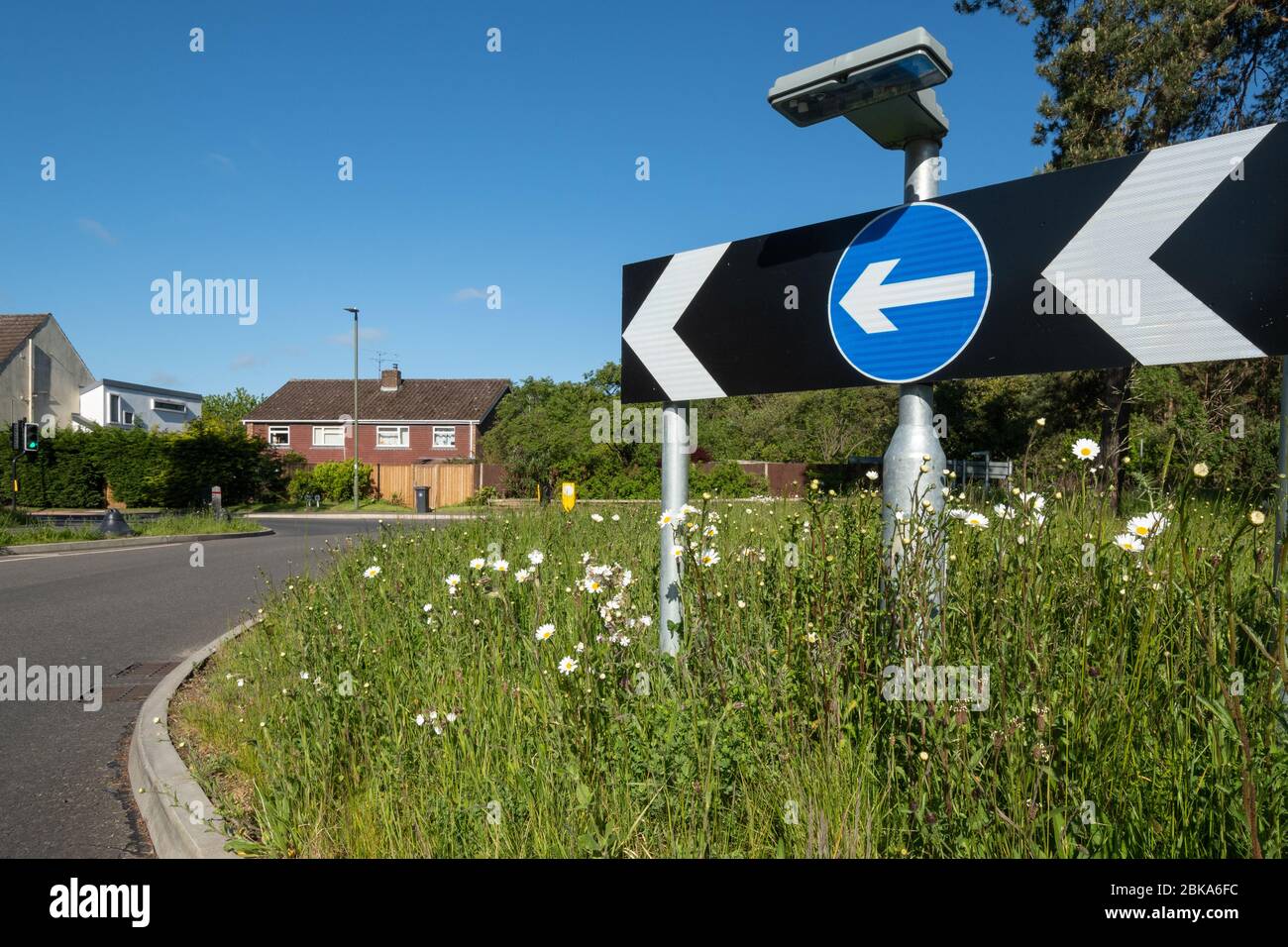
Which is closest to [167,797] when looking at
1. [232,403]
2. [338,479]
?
[338,479]

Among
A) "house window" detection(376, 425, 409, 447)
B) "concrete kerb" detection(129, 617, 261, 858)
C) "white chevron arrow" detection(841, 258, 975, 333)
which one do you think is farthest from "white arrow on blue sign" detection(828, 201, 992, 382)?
"house window" detection(376, 425, 409, 447)

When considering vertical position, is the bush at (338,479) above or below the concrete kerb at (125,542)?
above

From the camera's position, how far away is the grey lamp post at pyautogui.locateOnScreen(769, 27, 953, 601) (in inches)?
79.7

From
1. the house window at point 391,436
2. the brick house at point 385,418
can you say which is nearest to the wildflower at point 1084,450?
the brick house at point 385,418

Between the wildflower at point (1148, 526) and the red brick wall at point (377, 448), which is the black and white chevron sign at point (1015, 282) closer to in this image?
the wildflower at point (1148, 526)

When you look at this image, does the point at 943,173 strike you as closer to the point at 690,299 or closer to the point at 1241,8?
the point at 690,299

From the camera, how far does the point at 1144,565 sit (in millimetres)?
1855

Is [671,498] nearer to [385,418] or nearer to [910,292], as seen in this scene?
[910,292]

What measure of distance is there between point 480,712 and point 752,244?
2052 mm

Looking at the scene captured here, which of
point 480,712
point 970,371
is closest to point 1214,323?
point 970,371

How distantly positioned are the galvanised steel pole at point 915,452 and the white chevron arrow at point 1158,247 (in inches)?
19.5

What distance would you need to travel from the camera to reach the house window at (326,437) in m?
45.4

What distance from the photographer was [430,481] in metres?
35.8
